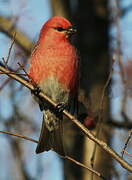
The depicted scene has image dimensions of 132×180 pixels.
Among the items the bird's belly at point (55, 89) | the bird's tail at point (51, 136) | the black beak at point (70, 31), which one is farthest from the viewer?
the black beak at point (70, 31)

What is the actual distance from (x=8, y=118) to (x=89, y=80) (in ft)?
3.80

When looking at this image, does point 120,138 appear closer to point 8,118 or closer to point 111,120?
point 111,120

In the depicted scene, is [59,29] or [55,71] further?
[59,29]

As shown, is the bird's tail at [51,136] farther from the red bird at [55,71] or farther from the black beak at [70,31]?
the black beak at [70,31]

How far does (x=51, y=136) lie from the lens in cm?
411

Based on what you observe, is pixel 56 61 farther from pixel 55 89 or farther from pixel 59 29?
pixel 59 29

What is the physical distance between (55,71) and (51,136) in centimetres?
60

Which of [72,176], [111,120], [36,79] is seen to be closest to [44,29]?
[36,79]

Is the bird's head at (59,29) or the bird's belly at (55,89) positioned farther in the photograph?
the bird's head at (59,29)

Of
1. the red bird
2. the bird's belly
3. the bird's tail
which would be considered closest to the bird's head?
the red bird

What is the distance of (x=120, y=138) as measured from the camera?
5.94 meters

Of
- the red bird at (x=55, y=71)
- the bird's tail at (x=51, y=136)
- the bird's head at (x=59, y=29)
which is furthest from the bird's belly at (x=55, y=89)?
the bird's head at (x=59, y=29)

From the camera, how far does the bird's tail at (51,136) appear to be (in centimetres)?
378

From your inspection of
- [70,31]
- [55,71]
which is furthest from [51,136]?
[70,31]
